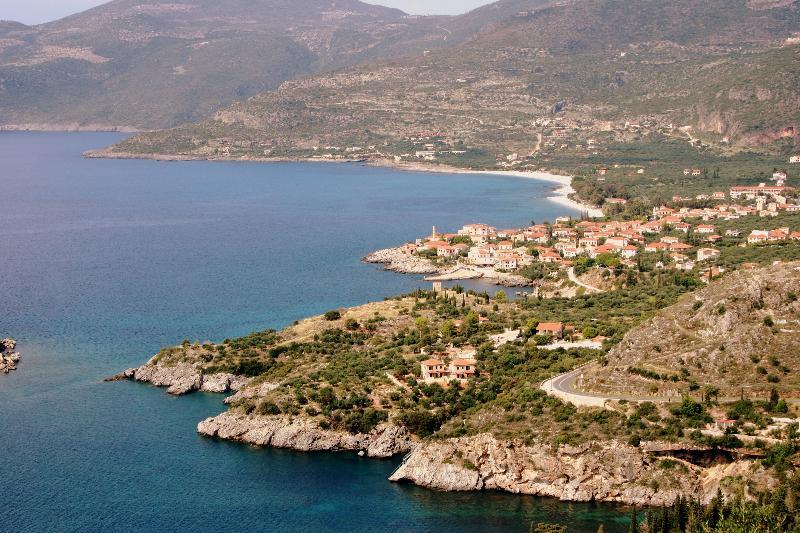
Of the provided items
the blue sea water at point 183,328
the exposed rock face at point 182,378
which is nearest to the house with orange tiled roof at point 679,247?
the blue sea water at point 183,328

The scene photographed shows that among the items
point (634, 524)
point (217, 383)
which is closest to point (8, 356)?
point (217, 383)

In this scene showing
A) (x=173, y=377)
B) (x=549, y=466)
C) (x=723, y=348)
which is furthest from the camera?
(x=173, y=377)

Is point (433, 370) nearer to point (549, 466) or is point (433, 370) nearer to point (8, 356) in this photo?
point (549, 466)

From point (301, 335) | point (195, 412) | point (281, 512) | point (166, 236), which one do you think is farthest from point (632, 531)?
point (166, 236)

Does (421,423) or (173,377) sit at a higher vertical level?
(421,423)

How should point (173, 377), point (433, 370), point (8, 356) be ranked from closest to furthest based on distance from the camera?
1. point (433, 370)
2. point (173, 377)
3. point (8, 356)

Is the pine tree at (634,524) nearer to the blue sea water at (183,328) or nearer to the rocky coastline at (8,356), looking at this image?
the blue sea water at (183,328)

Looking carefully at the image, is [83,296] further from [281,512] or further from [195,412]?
[281,512]
